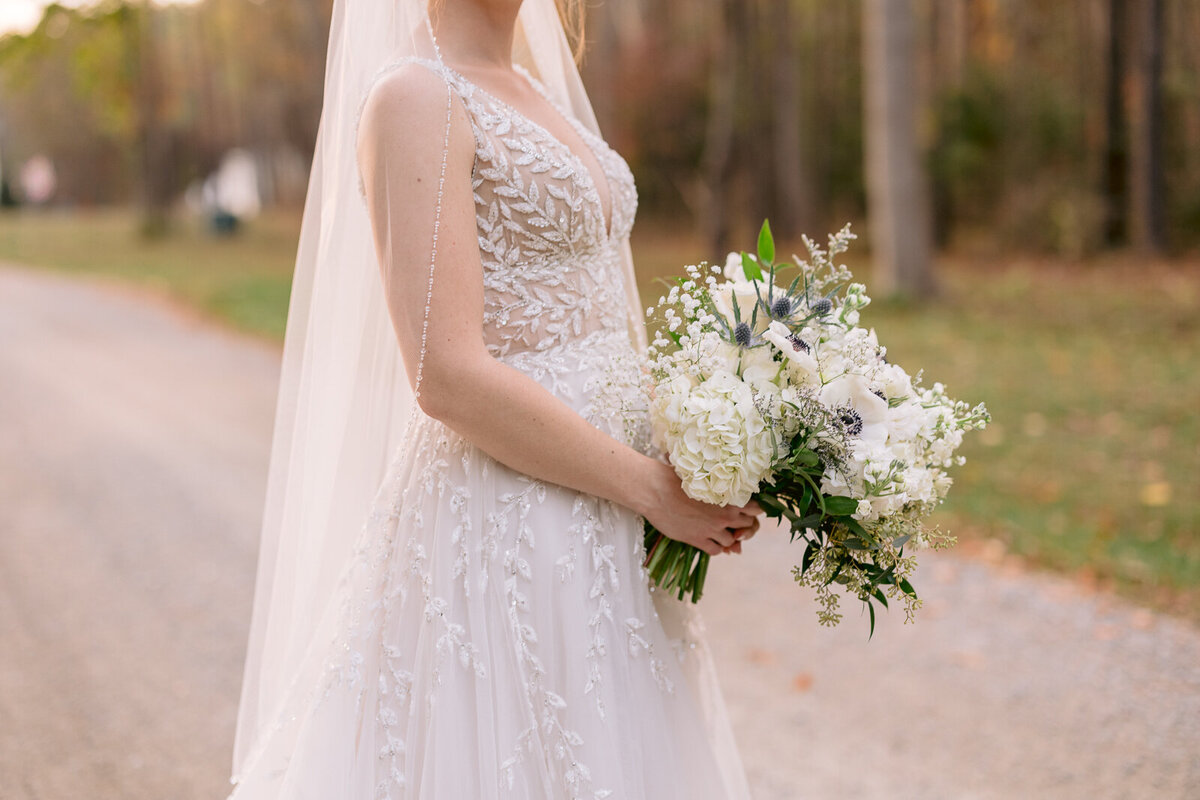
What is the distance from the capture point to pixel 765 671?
4.34 m

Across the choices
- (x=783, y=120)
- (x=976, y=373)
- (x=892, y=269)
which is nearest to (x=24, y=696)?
(x=976, y=373)

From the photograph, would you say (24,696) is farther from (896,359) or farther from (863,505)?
(896,359)

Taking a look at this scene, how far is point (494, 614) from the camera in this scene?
1.87 metres

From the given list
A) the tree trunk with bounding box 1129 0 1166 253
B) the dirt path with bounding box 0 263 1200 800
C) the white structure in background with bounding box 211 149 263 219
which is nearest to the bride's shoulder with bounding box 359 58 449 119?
the dirt path with bounding box 0 263 1200 800

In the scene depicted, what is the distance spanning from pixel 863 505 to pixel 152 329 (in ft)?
46.3

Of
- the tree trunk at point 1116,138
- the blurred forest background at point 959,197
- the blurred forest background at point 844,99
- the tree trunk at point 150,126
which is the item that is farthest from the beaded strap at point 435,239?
the tree trunk at point 150,126

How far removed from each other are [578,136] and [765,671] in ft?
9.47

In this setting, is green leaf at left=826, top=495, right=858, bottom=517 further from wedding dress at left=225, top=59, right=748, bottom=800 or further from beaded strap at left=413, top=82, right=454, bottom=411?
beaded strap at left=413, top=82, right=454, bottom=411

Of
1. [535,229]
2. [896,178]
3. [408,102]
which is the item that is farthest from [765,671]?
[896,178]

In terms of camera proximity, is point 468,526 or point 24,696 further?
point 24,696

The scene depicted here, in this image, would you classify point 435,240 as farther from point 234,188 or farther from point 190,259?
point 234,188

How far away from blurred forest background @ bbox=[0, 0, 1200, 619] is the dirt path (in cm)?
80

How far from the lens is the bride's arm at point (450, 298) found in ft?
5.62

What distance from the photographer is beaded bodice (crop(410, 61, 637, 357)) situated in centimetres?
185
